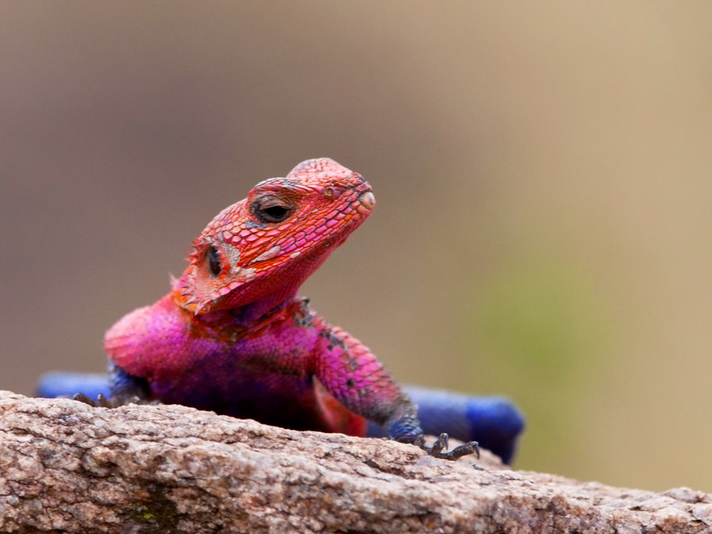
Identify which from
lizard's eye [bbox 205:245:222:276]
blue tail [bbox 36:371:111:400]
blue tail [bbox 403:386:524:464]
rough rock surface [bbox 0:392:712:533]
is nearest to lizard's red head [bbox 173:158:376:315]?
lizard's eye [bbox 205:245:222:276]

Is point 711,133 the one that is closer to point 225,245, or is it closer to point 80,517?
point 225,245

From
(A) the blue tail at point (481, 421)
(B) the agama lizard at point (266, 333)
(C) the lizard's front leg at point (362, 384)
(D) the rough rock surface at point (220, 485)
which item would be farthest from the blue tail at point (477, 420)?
(D) the rough rock surface at point (220, 485)

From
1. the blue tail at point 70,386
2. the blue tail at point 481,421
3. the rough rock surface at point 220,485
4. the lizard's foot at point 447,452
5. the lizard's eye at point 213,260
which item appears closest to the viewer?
the rough rock surface at point 220,485

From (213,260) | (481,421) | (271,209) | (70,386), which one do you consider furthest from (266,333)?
(70,386)

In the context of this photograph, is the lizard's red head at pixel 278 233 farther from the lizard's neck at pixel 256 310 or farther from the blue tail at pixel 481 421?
the blue tail at pixel 481 421

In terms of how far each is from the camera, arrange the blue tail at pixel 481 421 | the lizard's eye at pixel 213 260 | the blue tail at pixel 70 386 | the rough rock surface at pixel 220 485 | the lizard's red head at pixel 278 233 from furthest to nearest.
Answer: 1. the blue tail at pixel 70 386
2. the blue tail at pixel 481 421
3. the lizard's eye at pixel 213 260
4. the lizard's red head at pixel 278 233
5. the rough rock surface at pixel 220 485

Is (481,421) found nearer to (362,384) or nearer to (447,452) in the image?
(362,384)

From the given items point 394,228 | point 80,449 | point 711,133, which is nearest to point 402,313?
point 394,228
